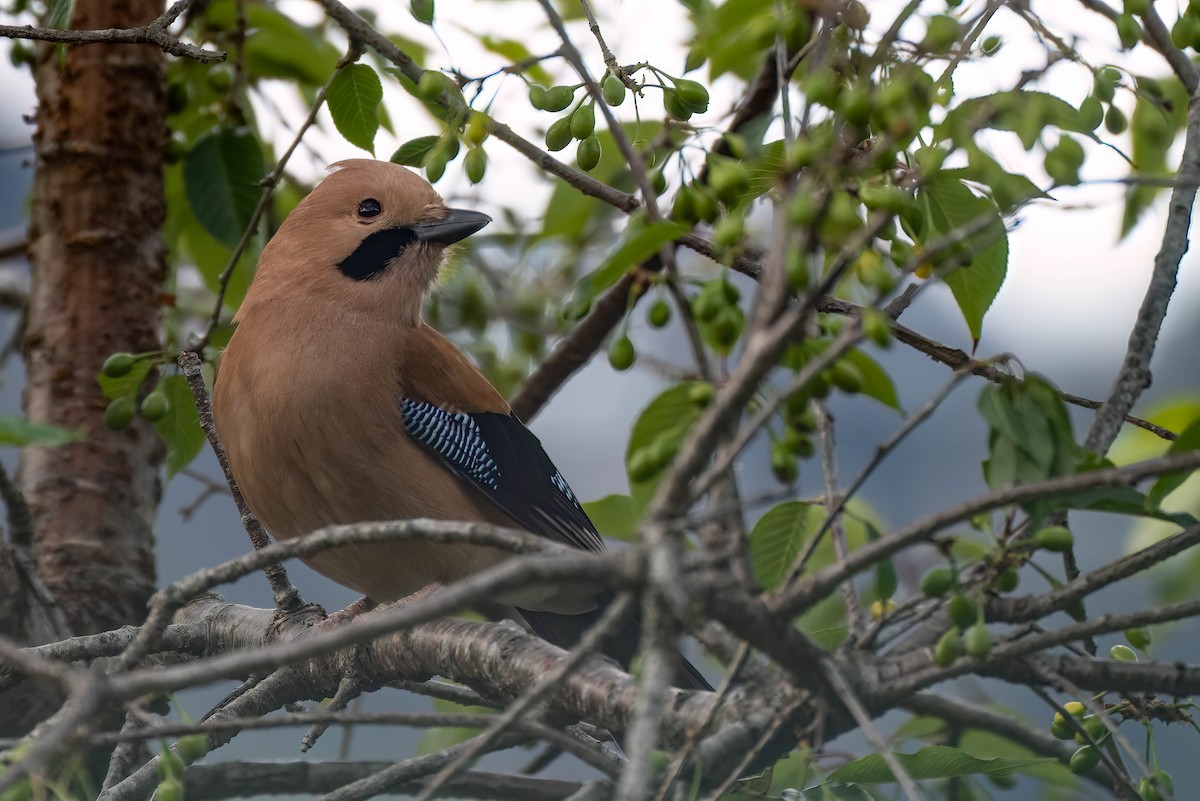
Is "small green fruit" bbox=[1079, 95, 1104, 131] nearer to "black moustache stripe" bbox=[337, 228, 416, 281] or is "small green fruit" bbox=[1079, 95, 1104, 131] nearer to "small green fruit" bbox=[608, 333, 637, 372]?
"small green fruit" bbox=[608, 333, 637, 372]

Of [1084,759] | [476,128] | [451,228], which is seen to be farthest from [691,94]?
[451,228]

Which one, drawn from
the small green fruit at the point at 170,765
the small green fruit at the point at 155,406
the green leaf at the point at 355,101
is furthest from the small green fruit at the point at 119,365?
the small green fruit at the point at 170,765

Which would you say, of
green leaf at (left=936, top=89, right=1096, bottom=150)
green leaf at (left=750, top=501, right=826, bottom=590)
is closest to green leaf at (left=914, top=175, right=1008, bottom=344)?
green leaf at (left=936, top=89, right=1096, bottom=150)

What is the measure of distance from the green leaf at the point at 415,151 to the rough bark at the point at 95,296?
1846 millimetres

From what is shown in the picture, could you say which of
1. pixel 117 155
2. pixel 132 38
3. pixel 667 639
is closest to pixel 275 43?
pixel 117 155

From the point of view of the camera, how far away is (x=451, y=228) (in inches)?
172

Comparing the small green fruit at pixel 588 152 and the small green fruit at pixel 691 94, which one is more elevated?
the small green fruit at pixel 691 94

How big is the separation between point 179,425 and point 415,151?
116 centimetres

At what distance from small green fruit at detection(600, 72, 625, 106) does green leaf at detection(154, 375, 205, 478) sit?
1.52 m

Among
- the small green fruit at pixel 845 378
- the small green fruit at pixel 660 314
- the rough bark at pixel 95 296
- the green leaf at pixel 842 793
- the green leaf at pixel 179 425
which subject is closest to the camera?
the small green fruit at pixel 845 378

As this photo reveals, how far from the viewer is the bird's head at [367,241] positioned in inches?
169

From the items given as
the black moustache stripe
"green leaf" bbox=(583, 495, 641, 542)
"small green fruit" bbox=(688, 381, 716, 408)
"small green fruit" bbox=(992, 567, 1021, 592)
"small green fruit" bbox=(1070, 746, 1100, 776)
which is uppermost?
the black moustache stripe

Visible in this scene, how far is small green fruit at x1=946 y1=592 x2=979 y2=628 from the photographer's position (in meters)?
2.11

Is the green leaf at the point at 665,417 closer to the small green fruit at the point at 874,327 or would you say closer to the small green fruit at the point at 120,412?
the small green fruit at the point at 874,327
